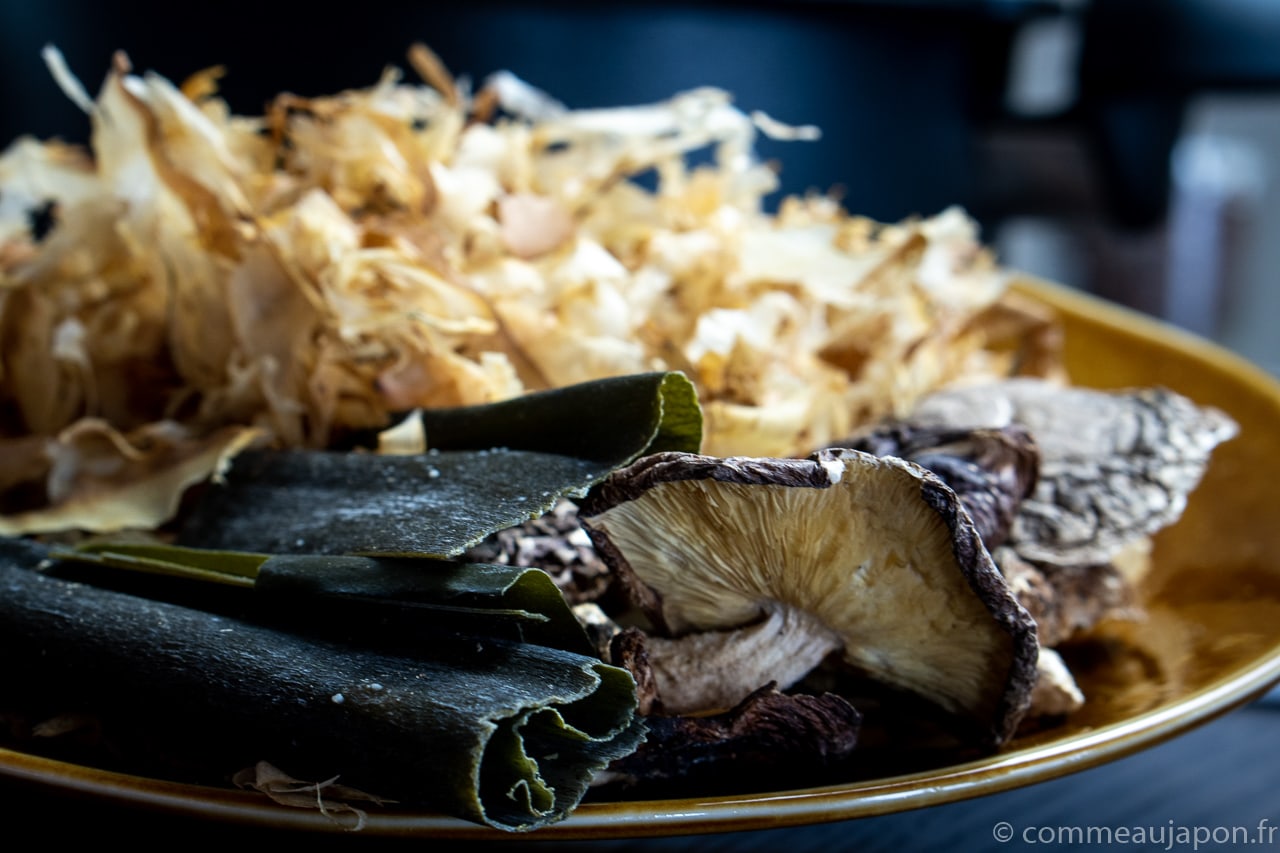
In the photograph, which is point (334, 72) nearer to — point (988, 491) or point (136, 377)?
point (136, 377)

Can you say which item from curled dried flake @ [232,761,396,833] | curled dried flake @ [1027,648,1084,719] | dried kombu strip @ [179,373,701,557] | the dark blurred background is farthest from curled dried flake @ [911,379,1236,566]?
the dark blurred background

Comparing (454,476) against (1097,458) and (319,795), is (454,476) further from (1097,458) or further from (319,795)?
(1097,458)

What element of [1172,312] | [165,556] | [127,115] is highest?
[127,115]

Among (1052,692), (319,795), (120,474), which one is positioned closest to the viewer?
(319,795)

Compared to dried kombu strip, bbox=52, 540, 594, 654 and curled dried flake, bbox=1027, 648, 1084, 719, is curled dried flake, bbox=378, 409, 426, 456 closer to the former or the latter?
dried kombu strip, bbox=52, 540, 594, 654

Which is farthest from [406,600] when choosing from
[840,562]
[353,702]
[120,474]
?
[120,474]

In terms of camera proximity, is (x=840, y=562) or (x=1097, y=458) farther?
(x=1097, y=458)

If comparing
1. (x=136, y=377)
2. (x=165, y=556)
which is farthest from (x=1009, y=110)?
(x=165, y=556)

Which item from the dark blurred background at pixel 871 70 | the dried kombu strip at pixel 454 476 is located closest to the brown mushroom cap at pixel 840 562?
the dried kombu strip at pixel 454 476
